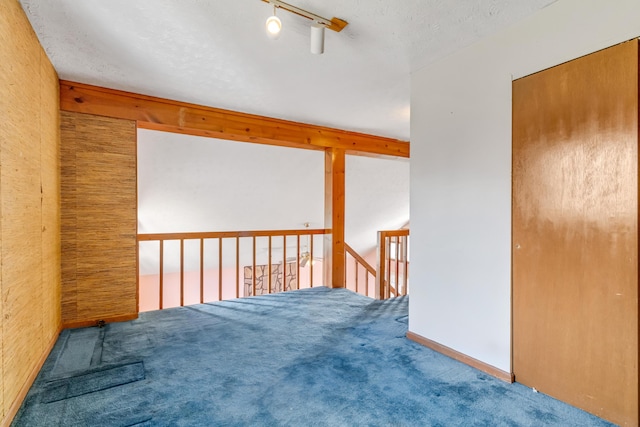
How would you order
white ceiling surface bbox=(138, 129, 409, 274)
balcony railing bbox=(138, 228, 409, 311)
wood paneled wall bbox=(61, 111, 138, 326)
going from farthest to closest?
balcony railing bbox=(138, 228, 409, 311) → white ceiling surface bbox=(138, 129, 409, 274) → wood paneled wall bbox=(61, 111, 138, 326)

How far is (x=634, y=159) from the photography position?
1477mm

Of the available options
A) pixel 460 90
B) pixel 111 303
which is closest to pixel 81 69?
pixel 111 303

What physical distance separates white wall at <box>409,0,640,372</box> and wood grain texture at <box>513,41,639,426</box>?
3.2 inches

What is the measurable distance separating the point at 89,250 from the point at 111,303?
0.53m

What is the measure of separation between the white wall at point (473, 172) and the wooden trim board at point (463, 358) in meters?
0.03

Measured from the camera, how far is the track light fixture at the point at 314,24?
170 centimetres

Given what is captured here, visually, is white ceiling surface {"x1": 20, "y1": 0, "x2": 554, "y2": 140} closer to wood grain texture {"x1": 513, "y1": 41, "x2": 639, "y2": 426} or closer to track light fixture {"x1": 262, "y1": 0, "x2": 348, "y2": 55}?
track light fixture {"x1": 262, "y1": 0, "x2": 348, "y2": 55}

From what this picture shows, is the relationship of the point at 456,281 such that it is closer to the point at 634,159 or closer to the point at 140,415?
the point at 634,159

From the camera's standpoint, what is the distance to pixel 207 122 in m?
3.43

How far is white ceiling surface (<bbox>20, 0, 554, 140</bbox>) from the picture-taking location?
1.79 metres

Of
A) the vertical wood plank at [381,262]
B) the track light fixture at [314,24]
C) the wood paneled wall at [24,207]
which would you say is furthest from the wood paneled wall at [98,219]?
the vertical wood plank at [381,262]

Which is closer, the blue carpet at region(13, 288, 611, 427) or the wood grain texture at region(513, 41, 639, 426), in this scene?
the wood grain texture at region(513, 41, 639, 426)

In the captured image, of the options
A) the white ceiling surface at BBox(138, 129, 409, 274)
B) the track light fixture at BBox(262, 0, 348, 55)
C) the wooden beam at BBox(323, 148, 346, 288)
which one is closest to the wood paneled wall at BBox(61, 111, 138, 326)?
the white ceiling surface at BBox(138, 129, 409, 274)

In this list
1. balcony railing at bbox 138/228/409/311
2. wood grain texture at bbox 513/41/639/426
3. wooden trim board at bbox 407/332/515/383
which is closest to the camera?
wood grain texture at bbox 513/41/639/426
